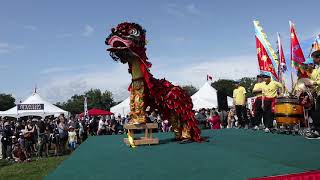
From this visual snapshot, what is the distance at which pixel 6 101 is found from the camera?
98125 mm

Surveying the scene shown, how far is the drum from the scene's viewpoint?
7.95 m

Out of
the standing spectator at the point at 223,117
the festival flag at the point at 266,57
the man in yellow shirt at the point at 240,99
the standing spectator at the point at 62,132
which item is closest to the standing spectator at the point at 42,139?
the standing spectator at the point at 62,132

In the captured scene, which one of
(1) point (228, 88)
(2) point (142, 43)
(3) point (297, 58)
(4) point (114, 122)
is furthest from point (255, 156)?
(1) point (228, 88)

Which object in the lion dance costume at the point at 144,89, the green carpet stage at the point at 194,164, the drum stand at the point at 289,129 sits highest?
the lion dance costume at the point at 144,89

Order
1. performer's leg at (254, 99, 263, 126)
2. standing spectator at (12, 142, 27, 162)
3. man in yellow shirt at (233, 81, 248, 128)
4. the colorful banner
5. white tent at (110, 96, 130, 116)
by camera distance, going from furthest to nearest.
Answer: white tent at (110, 96, 130, 116)
the colorful banner
standing spectator at (12, 142, 27, 162)
man in yellow shirt at (233, 81, 248, 128)
performer's leg at (254, 99, 263, 126)

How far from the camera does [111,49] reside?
22.9 feet

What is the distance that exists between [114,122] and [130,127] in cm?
1273

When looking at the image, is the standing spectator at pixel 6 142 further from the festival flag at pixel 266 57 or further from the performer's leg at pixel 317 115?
the performer's leg at pixel 317 115

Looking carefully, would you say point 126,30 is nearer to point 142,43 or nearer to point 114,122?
point 142,43

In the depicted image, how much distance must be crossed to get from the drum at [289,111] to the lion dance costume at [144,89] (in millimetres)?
2058

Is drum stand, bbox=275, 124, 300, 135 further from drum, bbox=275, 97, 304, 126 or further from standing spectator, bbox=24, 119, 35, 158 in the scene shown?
standing spectator, bbox=24, 119, 35, 158

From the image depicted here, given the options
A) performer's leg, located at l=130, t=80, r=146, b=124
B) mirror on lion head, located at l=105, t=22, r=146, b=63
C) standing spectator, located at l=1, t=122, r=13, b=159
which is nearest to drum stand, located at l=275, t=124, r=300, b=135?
performer's leg, located at l=130, t=80, r=146, b=124

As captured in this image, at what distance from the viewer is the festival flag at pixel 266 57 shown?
14953mm

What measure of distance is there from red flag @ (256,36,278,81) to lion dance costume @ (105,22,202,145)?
27.4 ft
